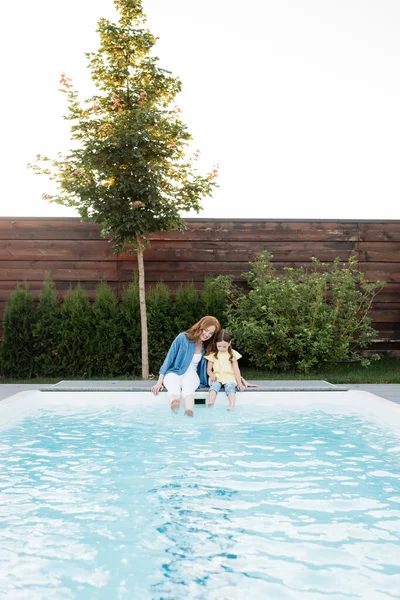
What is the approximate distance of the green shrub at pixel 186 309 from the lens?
9.31 metres

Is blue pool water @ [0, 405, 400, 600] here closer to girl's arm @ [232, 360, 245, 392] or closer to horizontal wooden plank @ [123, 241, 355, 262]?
girl's arm @ [232, 360, 245, 392]

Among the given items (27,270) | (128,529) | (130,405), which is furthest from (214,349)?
(27,270)

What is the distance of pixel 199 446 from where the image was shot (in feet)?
16.7

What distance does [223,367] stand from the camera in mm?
6641

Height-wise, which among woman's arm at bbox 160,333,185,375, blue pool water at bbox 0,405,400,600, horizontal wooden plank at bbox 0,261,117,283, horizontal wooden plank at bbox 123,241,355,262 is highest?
horizontal wooden plank at bbox 123,241,355,262

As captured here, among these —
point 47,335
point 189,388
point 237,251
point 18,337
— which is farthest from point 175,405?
point 237,251

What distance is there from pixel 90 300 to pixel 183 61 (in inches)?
140

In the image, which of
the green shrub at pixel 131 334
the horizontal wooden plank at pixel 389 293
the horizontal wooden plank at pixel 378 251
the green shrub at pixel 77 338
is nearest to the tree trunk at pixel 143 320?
the green shrub at pixel 131 334

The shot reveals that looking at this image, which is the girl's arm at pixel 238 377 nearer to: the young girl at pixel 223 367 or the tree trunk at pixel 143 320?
the young girl at pixel 223 367

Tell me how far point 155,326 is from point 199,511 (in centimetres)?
587

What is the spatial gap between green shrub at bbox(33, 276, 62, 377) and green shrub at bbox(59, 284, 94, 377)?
9cm

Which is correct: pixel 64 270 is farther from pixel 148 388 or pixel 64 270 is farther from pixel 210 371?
pixel 210 371

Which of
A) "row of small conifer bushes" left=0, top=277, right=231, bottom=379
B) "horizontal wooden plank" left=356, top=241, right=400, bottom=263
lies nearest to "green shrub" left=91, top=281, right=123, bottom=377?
"row of small conifer bushes" left=0, top=277, right=231, bottom=379

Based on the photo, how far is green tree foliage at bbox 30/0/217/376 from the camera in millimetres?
8453
